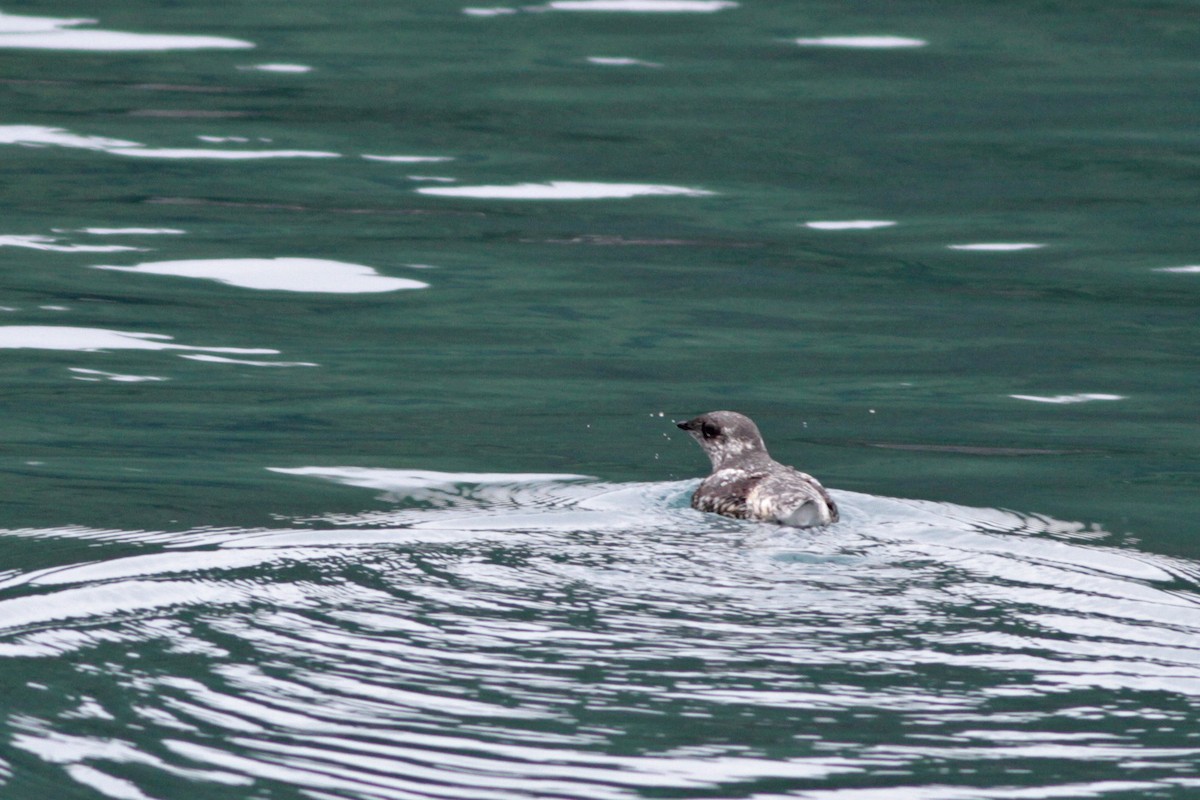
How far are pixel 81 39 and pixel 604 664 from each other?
1232 centimetres

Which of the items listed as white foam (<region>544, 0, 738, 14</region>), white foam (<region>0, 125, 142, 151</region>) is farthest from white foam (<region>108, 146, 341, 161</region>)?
white foam (<region>544, 0, 738, 14</region>)

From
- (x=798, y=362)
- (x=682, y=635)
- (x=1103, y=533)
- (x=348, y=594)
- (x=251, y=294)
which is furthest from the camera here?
(x=251, y=294)

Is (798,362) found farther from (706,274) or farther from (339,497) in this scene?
(339,497)

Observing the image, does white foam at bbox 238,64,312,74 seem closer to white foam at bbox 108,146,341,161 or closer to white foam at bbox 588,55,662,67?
white foam at bbox 108,146,341,161

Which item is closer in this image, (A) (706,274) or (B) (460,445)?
(B) (460,445)

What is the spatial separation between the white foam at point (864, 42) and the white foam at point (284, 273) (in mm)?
5867

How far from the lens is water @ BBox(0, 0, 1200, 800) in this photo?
17.3 ft

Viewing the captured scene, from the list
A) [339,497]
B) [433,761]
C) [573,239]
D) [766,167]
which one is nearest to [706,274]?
[573,239]

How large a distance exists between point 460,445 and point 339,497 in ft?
3.87

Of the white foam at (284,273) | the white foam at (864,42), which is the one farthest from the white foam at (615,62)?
the white foam at (284,273)

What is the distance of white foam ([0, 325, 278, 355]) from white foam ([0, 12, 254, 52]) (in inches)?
225

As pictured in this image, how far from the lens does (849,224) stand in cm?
1339

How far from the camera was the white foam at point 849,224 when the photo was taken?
13.3 meters

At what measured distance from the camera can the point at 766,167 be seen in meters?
14.4
